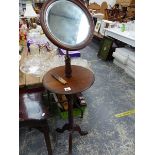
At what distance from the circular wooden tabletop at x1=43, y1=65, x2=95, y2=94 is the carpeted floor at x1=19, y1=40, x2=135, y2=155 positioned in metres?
0.73

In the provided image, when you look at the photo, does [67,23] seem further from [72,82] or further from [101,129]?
[101,129]

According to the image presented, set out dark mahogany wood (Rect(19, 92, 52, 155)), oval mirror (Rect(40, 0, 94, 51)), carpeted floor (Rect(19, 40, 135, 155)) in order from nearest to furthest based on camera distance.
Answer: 1. oval mirror (Rect(40, 0, 94, 51))
2. dark mahogany wood (Rect(19, 92, 52, 155))
3. carpeted floor (Rect(19, 40, 135, 155))

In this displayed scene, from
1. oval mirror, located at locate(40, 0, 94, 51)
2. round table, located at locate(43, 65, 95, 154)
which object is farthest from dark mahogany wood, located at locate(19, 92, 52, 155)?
oval mirror, located at locate(40, 0, 94, 51)

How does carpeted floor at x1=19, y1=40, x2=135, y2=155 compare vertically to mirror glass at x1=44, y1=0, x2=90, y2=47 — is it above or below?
below

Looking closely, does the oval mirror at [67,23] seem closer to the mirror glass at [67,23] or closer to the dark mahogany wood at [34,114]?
the mirror glass at [67,23]

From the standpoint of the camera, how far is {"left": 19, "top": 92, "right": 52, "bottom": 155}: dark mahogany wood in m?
1.49

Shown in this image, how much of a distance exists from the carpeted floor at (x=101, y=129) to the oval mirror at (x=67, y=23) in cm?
101

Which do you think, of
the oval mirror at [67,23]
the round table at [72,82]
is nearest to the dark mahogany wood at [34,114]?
the round table at [72,82]

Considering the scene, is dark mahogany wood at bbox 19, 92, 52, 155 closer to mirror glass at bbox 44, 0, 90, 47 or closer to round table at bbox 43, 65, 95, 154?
round table at bbox 43, 65, 95, 154

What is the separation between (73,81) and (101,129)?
0.85 metres

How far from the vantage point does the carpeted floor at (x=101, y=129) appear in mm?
1808
